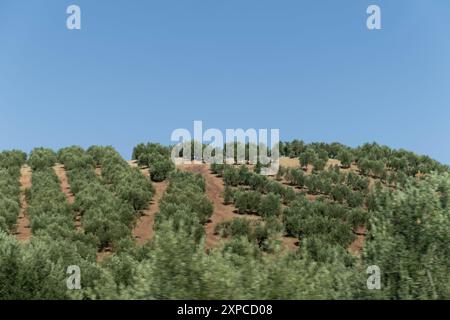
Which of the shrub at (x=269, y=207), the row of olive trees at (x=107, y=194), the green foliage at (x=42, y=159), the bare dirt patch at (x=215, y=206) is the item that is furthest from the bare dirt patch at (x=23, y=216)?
the shrub at (x=269, y=207)

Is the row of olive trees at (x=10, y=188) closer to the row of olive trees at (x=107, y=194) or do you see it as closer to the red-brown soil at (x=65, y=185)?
the red-brown soil at (x=65, y=185)

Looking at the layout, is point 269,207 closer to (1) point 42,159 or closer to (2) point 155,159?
(2) point 155,159

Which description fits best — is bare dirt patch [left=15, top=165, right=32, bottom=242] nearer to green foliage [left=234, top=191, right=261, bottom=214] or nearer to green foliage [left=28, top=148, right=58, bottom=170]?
green foliage [left=28, top=148, right=58, bottom=170]

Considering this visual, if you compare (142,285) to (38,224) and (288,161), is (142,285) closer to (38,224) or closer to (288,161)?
(38,224)

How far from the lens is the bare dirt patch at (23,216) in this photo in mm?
63281

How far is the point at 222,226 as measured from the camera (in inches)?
2771

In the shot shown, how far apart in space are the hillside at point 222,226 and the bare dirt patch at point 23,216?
0.96 feet

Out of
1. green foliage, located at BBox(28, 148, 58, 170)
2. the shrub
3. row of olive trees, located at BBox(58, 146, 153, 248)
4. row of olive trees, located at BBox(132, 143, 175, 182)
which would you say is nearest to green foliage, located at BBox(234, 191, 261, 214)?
the shrub

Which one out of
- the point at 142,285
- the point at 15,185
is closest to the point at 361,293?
the point at 142,285

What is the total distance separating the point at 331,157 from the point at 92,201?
69.4 metres

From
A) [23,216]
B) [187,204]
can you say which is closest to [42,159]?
[23,216]

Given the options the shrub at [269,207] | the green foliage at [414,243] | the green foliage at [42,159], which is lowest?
the green foliage at [414,243]

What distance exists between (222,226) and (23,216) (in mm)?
25154

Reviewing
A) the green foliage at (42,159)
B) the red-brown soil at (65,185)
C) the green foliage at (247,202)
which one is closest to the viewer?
the red-brown soil at (65,185)
